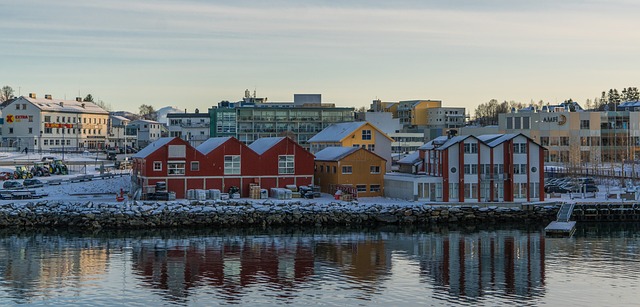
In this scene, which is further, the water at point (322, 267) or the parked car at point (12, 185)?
the parked car at point (12, 185)

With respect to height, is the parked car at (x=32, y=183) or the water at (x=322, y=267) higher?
the parked car at (x=32, y=183)

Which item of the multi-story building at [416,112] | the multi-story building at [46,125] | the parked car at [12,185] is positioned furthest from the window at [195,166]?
the multi-story building at [416,112]

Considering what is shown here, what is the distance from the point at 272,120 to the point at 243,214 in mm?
42284

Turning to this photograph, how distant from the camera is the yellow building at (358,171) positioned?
59188 millimetres

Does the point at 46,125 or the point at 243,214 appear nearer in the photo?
the point at 243,214

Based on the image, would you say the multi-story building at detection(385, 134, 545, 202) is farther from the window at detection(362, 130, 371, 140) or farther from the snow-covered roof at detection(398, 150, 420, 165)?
the window at detection(362, 130, 371, 140)

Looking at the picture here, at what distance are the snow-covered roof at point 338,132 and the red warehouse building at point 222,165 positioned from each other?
17.0 meters

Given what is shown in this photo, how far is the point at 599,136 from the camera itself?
306 ft

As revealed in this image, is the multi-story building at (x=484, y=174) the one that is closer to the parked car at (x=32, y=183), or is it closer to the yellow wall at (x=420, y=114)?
the parked car at (x=32, y=183)

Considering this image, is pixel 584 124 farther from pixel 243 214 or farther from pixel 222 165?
pixel 243 214

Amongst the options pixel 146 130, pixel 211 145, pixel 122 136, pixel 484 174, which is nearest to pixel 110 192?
pixel 211 145

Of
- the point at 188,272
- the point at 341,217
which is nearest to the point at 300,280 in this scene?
the point at 188,272

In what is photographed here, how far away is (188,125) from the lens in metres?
104

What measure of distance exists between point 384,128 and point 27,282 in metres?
76.5
